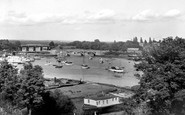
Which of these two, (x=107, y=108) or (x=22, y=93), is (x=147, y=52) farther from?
(x=107, y=108)

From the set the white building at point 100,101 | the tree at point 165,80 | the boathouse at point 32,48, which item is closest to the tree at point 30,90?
the white building at point 100,101

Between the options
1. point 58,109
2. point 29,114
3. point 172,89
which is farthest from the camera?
point 58,109

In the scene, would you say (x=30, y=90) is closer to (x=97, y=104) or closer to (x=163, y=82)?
(x=97, y=104)

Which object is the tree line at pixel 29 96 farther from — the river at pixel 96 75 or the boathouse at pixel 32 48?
the boathouse at pixel 32 48

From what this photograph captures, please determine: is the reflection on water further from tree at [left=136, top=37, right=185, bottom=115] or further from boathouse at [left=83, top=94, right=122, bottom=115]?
tree at [left=136, top=37, right=185, bottom=115]

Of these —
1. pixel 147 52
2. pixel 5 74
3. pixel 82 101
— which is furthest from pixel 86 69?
pixel 147 52

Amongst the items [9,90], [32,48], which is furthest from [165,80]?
[32,48]
